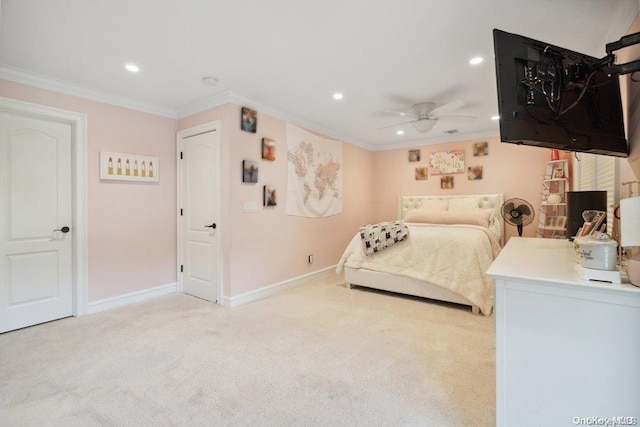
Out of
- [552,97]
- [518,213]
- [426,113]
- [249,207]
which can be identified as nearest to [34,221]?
Answer: [249,207]

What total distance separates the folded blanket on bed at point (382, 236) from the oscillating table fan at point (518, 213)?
1.83 m

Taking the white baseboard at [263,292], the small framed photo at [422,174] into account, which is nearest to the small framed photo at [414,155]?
the small framed photo at [422,174]

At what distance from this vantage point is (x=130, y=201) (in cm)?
338

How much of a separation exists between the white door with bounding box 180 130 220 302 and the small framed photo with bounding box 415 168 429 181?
380 cm

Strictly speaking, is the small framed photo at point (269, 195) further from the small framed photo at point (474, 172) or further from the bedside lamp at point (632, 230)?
the small framed photo at point (474, 172)

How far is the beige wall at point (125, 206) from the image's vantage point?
3.07 meters

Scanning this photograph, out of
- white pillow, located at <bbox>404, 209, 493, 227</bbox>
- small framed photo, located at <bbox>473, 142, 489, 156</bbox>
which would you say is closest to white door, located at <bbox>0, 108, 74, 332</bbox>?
white pillow, located at <bbox>404, 209, 493, 227</bbox>

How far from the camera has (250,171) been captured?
3.44m

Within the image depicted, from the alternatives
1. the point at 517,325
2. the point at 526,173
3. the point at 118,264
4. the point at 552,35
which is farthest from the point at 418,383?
the point at 526,173

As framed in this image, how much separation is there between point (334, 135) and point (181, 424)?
4215mm

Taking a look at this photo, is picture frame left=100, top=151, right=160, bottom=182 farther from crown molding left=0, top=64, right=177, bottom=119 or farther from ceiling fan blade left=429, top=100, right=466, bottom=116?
ceiling fan blade left=429, top=100, right=466, bottom=116

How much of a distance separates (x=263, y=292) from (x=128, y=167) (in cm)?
210

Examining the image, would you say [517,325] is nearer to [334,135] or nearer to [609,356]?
[609,356]

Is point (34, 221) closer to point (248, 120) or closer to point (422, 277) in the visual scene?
point (248, 120)
